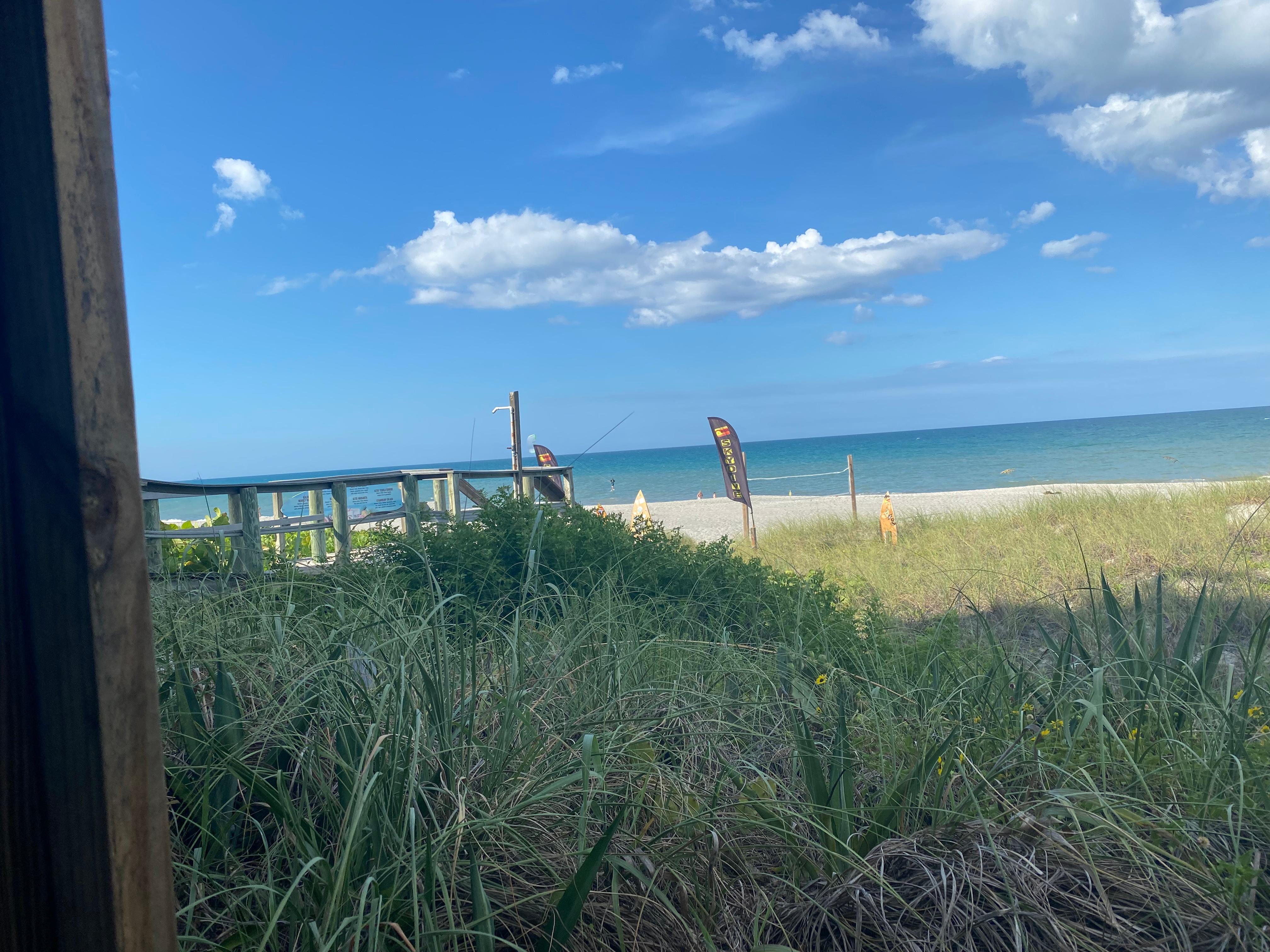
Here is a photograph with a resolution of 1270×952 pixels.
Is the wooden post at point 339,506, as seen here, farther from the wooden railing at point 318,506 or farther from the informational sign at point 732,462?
the informational sign at point 732,462

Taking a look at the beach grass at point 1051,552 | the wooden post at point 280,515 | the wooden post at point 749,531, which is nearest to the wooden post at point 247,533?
the wooden post at point 280,515

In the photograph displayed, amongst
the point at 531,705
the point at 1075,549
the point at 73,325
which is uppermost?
the point at 73,325

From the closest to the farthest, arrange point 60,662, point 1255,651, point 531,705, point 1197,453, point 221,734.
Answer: point 60,662 → point 221,734 → point 531,705 → point 1255,651 → point 1197,453

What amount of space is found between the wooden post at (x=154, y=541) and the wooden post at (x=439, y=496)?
3.35 metres

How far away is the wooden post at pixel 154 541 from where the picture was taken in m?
3.93

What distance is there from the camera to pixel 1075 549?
8.52 metres

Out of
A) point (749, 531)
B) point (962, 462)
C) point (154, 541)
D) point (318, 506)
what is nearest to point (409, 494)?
point (318, 506)

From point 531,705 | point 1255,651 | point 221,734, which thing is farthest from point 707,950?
point 1255,651

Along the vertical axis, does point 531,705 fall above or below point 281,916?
above

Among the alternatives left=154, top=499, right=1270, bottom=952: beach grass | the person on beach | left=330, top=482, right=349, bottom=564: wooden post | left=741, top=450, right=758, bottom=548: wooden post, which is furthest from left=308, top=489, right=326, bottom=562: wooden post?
the person on beach

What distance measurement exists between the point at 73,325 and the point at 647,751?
169cm

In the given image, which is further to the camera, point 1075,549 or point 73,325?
point 1075,549

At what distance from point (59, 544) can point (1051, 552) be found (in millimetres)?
9095

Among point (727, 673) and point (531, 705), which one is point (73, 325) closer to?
point (531, 705)
